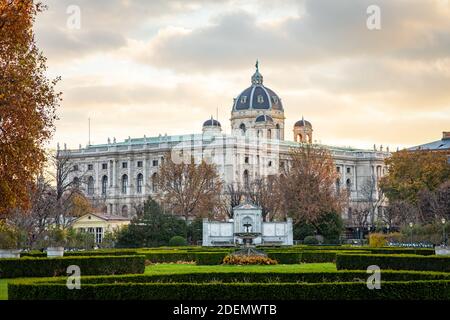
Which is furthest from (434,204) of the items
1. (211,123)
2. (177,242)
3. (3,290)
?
(211,123)

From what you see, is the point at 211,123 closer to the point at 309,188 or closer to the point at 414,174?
the point at 414,174

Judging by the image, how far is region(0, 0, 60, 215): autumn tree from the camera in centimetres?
2809

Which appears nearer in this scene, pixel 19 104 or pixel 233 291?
pixel 233 291

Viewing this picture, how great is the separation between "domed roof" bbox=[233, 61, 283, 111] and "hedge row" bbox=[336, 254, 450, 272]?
106551 millimetres

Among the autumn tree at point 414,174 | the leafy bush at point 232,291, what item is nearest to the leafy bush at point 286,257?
the leafy bush at point 232,291

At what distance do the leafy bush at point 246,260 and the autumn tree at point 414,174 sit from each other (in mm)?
37866

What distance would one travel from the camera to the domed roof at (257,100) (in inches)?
5482

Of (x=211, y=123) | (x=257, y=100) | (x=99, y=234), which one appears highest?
(x=257, y=100)

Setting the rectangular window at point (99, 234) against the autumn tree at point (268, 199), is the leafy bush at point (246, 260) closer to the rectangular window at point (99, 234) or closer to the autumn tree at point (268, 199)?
the rectangular window at point (99, 234)

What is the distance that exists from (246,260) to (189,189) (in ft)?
138

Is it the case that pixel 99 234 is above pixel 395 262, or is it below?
above

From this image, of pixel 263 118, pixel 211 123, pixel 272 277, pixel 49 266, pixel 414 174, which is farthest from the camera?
pixel 263 118

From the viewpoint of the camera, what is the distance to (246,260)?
38094 mm
